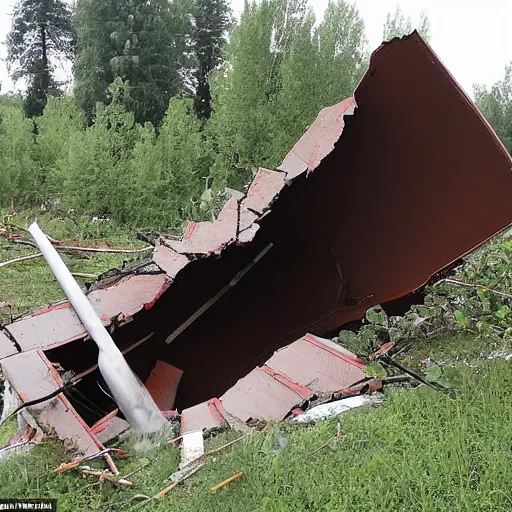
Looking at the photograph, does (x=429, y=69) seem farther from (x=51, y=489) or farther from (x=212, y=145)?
(x=212, y=145)

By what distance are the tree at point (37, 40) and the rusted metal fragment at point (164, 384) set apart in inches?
964

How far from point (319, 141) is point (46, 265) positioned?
289 inches

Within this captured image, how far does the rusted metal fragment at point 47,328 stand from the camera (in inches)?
127

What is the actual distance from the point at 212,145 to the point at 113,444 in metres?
14.6

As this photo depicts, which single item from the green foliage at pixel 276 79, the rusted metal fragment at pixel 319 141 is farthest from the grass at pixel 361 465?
the green foliage at pixel 276 79

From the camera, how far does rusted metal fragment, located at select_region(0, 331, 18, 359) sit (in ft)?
10.2

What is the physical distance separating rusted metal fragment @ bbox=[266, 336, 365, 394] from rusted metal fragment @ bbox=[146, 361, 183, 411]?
1214 millimetres

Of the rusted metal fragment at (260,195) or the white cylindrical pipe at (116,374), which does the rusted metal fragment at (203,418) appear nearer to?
the white cylindrical pipe at (116,374)

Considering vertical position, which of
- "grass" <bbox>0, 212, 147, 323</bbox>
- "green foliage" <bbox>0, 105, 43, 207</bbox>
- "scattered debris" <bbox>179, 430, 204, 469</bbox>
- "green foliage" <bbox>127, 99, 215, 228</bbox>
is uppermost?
"green foliage" <bbox>0, 105, 43, 207</bbox>

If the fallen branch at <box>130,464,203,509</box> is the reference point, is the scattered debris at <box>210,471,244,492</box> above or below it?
below

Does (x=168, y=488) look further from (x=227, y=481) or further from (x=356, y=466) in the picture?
(x=356, y=466)

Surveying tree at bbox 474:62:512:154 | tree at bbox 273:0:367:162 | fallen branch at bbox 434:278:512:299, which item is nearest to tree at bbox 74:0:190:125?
tree at bbox 273:0:367:162

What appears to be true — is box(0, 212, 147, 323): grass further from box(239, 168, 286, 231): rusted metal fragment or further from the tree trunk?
the tree trunk

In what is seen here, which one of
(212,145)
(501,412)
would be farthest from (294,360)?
(212,145)
